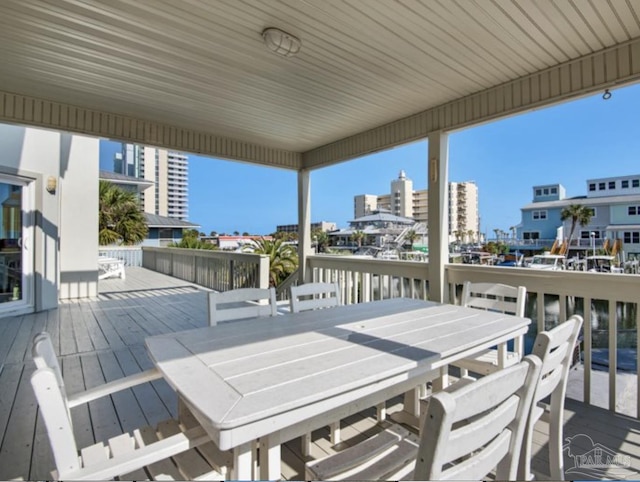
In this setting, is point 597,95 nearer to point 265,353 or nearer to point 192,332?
point 265,353

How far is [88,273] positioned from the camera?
654 centimetres

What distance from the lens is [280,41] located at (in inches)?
93.7

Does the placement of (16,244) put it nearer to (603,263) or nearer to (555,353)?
(555,353)

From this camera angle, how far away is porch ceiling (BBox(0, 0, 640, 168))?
2158 mm

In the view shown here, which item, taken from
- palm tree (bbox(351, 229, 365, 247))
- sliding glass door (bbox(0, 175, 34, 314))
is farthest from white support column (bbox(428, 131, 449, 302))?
palm tree (bbox(351, 229, 365, 247))

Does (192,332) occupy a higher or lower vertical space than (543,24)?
lower

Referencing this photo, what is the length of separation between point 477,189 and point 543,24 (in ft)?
21.5

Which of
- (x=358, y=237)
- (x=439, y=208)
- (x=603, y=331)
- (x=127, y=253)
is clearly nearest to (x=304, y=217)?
(x=439, y=208)

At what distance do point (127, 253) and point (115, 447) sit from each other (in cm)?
1201

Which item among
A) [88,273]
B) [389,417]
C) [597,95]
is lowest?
[389,417]

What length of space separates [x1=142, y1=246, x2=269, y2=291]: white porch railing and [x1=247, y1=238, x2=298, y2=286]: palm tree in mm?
948

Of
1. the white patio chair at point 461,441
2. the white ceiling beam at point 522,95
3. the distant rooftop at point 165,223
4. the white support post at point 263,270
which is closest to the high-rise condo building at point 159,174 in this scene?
the distant rooftop at point 165,223

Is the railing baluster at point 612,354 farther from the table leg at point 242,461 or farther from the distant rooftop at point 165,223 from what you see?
the distant rooftop at point 165,223

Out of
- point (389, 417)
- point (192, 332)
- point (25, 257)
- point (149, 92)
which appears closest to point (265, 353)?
point (192, 332)
